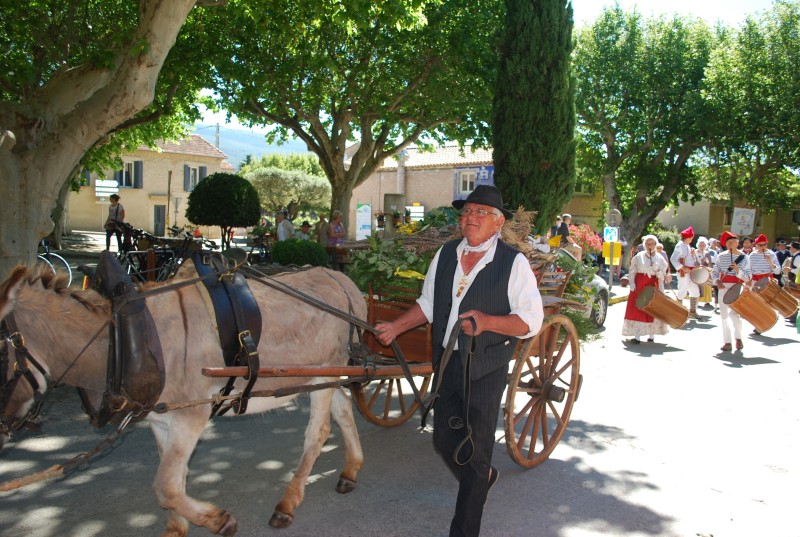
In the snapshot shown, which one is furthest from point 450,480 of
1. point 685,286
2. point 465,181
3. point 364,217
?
point 465,181

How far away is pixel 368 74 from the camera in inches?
759

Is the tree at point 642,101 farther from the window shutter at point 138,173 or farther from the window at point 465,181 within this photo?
the window shutter at point 138,173

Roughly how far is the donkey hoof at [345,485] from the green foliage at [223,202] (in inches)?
643

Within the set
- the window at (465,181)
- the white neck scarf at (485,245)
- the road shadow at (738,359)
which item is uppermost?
the window at (465,181)

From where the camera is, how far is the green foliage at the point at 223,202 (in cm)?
1995

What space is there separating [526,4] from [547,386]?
30.2 feet

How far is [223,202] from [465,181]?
2492 cm

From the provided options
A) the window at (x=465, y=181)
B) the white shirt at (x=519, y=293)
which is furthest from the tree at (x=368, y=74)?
the window at (x=465, y=181)

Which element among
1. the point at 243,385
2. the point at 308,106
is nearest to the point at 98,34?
the point at 308,106

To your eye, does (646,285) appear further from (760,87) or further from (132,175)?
(132,175)

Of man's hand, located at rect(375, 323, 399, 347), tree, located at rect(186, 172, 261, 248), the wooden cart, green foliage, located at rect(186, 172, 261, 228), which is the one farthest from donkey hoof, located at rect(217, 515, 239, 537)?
green foliage, located at rect(186, 172, 261, 228)

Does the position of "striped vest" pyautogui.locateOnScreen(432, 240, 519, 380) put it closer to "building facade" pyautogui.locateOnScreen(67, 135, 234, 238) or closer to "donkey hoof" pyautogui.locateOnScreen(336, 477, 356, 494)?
"donkey hoof" pyautogui.locateOnScreen(336, 477, 356, 494)

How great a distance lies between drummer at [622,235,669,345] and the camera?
11.3 meters

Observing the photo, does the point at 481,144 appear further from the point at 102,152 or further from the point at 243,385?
the point at 243,385
